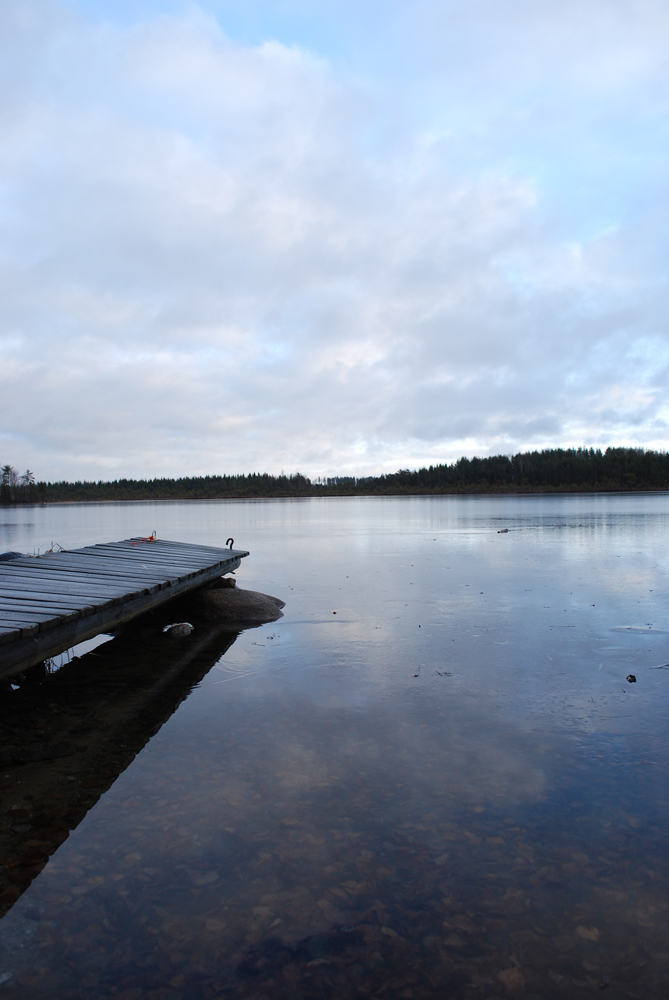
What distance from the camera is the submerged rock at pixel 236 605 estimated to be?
33.7 ft

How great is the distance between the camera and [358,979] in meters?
2.45

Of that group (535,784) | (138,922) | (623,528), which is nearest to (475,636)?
(535,784)

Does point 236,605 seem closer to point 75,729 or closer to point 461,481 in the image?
point 75,729

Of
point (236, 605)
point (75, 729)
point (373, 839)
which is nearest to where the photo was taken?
point (373, 839)

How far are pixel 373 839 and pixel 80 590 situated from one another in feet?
15.7

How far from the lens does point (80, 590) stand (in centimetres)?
689

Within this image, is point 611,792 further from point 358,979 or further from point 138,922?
point 138,922

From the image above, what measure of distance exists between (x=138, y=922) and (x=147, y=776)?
1.56 metres

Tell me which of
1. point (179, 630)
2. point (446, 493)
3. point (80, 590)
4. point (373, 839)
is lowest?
point (179, 630)

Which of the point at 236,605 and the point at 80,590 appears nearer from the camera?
the point at 80,590

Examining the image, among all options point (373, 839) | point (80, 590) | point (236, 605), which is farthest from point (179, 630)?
point (373, 839)

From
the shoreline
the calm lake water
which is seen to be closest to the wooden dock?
the calm lake water

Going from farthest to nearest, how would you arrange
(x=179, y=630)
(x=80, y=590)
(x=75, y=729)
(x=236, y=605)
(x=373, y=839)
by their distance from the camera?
(x=236, y=605) < (x=179, y=630) < (x=80, y=590) < (x=75, y=729) < (x=373, y=839)

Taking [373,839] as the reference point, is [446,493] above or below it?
above
